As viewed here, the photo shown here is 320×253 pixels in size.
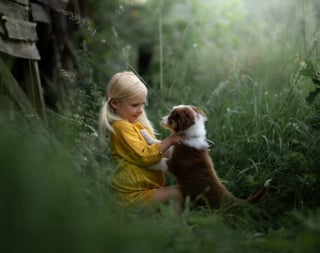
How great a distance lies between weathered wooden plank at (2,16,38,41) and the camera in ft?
18.2

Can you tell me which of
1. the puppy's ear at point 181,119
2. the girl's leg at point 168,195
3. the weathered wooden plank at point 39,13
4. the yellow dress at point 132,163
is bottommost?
the girl's leg at point 168,195

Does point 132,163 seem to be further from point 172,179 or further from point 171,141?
point 172,179

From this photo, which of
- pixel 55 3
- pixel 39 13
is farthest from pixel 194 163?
→ pixel 55 3

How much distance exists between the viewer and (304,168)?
4633 mm

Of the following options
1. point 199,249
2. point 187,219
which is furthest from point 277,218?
point 199,249

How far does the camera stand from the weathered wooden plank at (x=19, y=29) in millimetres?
5539

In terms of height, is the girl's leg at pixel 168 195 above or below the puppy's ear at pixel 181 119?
below

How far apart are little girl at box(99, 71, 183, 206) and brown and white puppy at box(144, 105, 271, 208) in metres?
0.11

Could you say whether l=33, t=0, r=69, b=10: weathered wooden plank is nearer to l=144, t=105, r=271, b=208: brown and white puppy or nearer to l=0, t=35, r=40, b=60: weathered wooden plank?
l=0, t=35, r=40, b=60: weathered wooden plank

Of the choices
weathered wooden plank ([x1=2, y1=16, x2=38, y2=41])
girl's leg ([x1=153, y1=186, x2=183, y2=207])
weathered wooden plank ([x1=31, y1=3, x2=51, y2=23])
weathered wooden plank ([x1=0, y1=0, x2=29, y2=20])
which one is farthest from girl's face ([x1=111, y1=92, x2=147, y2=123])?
weathered wooden plank ([x1=31, y1=3, x2=51, y2=23])

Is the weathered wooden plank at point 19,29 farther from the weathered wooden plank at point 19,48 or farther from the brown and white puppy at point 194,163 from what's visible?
the brown and white puppy at point 194,163

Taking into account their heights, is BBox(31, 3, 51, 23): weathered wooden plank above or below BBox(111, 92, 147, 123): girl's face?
above

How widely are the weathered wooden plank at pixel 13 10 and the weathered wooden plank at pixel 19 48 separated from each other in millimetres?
228

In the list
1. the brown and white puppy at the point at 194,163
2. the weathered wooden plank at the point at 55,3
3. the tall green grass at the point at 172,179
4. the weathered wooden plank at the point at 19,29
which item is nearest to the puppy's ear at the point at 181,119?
the brown and white puppy at the point at 194,163
